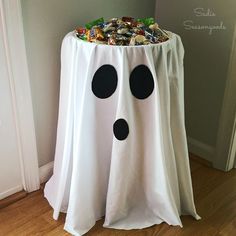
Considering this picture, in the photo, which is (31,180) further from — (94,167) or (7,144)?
(94,167)

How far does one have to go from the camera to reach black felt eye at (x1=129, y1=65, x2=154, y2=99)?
1.20m

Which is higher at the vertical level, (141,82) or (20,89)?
(141,82)

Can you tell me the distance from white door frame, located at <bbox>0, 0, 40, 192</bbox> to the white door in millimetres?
15

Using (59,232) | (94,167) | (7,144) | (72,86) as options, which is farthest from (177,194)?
(7,144)

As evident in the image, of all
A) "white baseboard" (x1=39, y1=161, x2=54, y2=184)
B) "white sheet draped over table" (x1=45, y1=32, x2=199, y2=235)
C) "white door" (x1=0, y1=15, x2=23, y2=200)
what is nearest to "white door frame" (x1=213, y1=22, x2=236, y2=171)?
"white sheet draped over table" (x1=45, y1=32, x2=199, y2=235)

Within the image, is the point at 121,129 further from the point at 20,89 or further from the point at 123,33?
the point at 20,89

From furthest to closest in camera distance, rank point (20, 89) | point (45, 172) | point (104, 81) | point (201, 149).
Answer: point (201, 149) < point (45, 172) < point (20, 89) < point (104, 81)

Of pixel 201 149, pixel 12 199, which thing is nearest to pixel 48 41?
pixel 12 199

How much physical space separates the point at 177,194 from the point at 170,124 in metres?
0.33

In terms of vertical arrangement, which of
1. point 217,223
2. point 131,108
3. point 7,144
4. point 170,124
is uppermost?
point 131,108

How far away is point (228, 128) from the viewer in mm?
1728

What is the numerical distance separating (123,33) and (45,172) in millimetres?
833

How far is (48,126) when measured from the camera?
1607 millimetres

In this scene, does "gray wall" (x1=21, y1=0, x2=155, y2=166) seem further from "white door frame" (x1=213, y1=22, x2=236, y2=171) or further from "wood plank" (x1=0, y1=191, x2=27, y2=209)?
"white door frame" (x1=213, y1=22, x2=236, y2=171)
